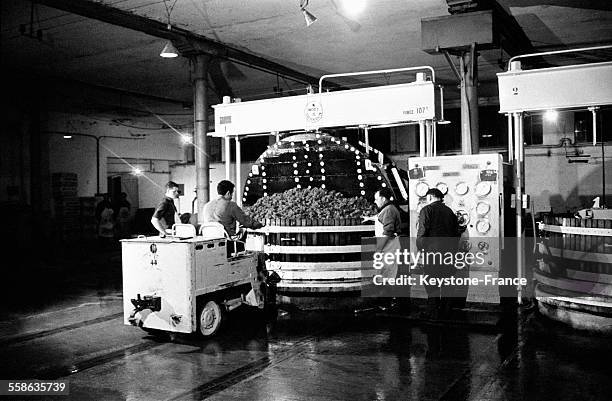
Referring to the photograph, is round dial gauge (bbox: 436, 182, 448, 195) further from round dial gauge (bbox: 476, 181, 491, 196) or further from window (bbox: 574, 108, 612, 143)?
window (bbox: 574, 108, 612, 143)

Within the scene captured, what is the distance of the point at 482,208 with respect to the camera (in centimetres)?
848

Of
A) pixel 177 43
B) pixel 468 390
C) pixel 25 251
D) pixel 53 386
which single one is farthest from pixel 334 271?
pixel 25 251

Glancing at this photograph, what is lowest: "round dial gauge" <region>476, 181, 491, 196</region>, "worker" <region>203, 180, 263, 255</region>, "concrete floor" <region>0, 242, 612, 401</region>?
"concrete floor" <region>0, 242, 612, 401</region>

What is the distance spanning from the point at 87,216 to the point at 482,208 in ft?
56.4

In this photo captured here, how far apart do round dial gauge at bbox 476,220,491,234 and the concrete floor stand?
1.28m

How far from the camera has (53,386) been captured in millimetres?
5488

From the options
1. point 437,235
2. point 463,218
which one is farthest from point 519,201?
point 437,235

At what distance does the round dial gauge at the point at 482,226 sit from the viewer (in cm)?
845

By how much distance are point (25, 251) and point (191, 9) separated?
11.1 metres

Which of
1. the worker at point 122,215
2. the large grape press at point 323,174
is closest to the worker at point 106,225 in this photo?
the worker at point 122,215

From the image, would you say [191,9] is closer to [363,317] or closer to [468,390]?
[363,317]

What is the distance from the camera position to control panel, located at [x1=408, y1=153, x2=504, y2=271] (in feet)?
27.7

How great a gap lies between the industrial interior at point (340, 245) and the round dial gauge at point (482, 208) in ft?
0.09

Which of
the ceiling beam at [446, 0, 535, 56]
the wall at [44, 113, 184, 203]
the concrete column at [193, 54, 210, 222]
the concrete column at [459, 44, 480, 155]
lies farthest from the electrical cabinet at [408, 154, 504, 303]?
the wall at [44, 113, 184, 203]
